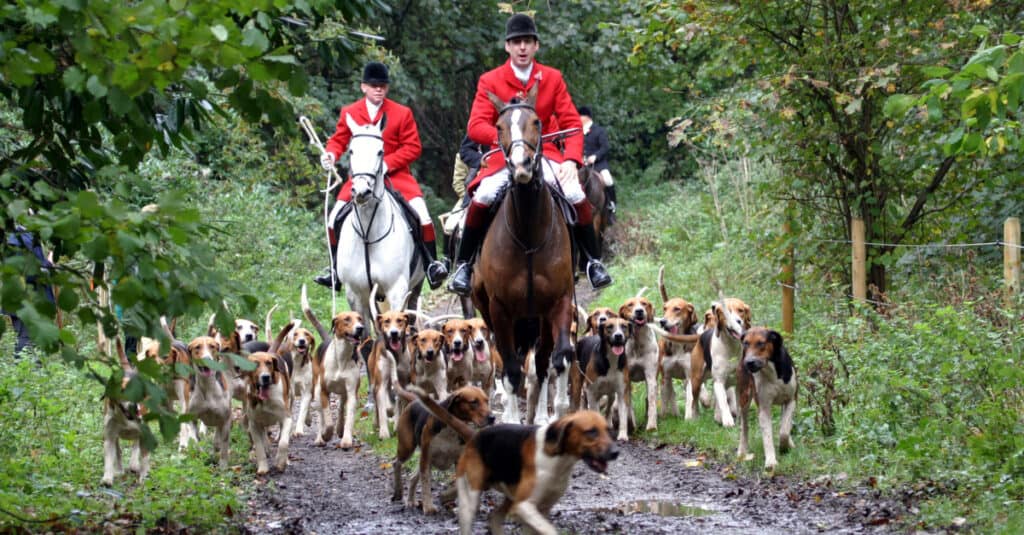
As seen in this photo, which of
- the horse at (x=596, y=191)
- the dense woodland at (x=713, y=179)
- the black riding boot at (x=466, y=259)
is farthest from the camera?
the horse at (x=596, y=191)

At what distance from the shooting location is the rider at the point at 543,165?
917 cm

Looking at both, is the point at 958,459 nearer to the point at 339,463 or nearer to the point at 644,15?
the point at 339,463

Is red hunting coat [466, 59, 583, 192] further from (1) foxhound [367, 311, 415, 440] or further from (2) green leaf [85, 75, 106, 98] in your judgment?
(2) green leaf [85, 75, 106, 98]

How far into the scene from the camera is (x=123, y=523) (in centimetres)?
623

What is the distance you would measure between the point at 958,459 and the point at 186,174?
A: 45.0 ft

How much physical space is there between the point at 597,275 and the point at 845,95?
3242 mm

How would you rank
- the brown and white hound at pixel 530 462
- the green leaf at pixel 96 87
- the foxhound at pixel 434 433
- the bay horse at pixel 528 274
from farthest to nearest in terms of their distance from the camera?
1. the bay horse at pixel 528 274
2. the foxhound at pixel 434 433
3. the brown and white hound at pixel 530 462
4. the green leaf at pixel 96 87

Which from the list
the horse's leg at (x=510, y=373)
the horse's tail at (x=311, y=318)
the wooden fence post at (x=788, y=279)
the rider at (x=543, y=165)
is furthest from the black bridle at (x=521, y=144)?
the wooden fence post at (x=788, y=279)

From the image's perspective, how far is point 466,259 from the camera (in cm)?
960

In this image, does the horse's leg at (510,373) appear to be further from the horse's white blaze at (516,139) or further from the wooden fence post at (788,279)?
the wooden fence post at (788,279)

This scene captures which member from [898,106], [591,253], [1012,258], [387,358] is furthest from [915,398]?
[387,358]

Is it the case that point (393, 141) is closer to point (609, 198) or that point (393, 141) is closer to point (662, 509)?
point (609, 198)

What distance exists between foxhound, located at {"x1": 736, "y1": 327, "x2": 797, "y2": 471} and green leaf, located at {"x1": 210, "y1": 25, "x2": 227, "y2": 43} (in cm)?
464

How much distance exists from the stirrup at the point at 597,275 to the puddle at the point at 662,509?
2033 mm
